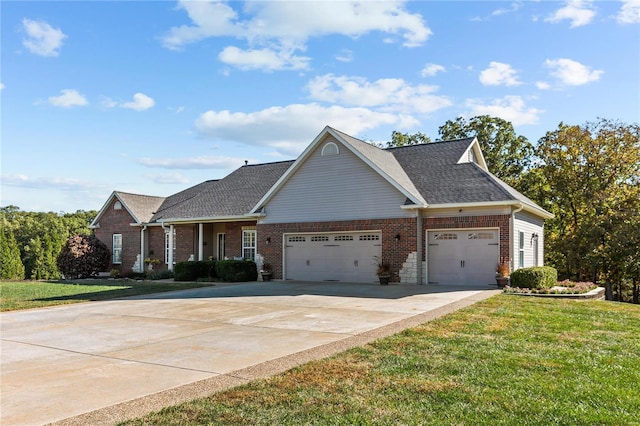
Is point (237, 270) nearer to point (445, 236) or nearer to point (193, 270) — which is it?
point (193, 270)

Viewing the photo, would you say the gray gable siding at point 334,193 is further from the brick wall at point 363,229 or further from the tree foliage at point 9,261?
the tree foliage at point 9,261

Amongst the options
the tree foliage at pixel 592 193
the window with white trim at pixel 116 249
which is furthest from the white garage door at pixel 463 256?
the window with white trim at pixel 116 249

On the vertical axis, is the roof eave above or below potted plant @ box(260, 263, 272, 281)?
above

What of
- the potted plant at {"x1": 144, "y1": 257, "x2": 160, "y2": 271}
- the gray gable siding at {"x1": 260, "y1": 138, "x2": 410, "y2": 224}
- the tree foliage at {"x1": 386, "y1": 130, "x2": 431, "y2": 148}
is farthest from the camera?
the tree foliage at {"x1": 386, "y1": 130, "x2": 431, "y2": 148}

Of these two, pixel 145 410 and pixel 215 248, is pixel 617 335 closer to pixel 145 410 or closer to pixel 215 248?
pixel 145 410

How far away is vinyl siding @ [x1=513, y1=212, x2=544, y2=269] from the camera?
746 inches

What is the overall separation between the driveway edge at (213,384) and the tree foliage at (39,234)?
31421 millimetres

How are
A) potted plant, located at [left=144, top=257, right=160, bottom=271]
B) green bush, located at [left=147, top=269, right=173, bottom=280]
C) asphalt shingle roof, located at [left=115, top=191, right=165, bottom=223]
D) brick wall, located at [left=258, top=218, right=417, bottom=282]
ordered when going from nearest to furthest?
1. brick wall, located at [left=258, top=218, right=417, bottom=282]
2. green bush, located at [left=147, top=269, right=173, bottom=280]
3. potted plant, located at [left=144, top=257, right=160, bottom=271]
4. asphalt shingle roof, located at [left=115, top=191, right=165, bottom=223]

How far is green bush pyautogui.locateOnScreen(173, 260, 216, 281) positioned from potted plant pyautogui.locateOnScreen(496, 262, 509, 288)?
44.2ft

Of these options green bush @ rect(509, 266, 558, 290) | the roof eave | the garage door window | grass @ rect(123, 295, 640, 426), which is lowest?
grass @ rect(123, 295, 640, 426)

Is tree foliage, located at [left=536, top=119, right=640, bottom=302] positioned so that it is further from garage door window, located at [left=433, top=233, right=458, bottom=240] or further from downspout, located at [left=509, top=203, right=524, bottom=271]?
garage door window, located at [left=433, top=233, right=458, bottom=240]

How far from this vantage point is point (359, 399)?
5.20 meters

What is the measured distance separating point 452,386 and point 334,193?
52.3ft

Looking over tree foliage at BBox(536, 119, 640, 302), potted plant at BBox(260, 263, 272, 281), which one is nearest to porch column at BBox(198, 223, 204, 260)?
→ potted plant at BBox(260, 263, 272, 281)
